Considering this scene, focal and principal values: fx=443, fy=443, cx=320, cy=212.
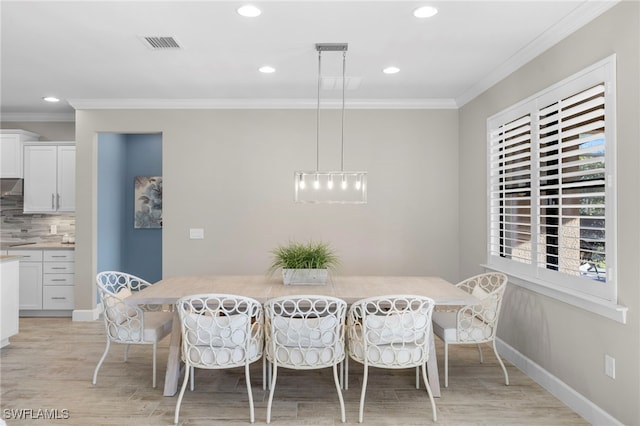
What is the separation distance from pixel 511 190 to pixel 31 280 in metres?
5.57

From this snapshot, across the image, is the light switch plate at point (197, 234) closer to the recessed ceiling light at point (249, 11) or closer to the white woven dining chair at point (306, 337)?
the white woven dining chair at point (306, 337)

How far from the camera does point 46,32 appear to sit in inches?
124

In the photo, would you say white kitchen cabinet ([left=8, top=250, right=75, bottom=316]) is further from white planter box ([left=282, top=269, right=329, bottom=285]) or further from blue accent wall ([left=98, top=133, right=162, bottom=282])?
white planter box ([left=282, top=269, right=329, bottom=285])

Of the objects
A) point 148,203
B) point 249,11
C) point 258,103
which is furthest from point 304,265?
point 148,203

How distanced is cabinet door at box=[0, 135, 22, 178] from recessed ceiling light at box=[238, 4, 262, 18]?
170 inches

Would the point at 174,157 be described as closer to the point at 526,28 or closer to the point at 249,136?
the point at 249,136

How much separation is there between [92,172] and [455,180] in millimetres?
4276

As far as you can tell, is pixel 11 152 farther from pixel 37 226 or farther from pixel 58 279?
pixel 58 279

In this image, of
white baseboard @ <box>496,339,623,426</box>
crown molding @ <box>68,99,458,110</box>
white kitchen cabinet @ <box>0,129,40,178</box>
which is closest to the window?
white baseboard @ <box>496,339,623,426</box>

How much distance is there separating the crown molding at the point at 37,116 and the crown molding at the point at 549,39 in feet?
16.8

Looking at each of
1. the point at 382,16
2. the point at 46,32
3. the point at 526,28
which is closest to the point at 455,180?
the point at 526,28

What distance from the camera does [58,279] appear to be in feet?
17.9

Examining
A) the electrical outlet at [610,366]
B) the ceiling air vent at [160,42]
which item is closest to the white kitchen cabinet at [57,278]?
the ceiling air vent at [160,42]

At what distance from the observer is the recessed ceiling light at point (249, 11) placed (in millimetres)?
2748
